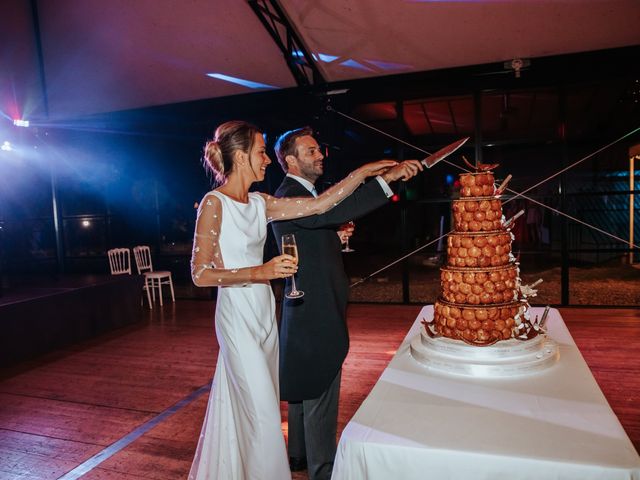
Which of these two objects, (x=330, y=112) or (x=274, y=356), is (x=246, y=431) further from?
(x=330, y=112)

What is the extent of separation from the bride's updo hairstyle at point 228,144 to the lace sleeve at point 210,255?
0.59 ft

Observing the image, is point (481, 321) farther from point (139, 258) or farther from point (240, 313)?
point (139, 258)

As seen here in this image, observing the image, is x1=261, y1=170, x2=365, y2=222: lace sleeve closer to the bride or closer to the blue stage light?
the bride

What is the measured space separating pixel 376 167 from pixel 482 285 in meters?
0.66

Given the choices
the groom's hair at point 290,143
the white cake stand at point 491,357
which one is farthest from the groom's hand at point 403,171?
the white cake stand at point 491,357

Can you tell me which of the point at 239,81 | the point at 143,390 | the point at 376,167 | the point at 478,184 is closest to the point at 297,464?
the point at 376,167

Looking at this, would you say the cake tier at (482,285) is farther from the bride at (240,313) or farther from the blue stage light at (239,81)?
the blue stage light at (239,81)

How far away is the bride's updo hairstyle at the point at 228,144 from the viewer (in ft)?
6.08

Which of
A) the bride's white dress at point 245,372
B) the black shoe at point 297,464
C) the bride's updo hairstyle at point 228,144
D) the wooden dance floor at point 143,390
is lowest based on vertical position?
the wooden dance floor at point 143,390

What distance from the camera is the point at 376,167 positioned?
6.64 feet

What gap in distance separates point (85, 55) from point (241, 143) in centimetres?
601

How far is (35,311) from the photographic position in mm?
4852

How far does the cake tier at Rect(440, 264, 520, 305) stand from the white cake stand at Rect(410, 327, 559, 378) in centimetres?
16

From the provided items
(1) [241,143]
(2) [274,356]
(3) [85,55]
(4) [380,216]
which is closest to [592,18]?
(1) [241,143]
